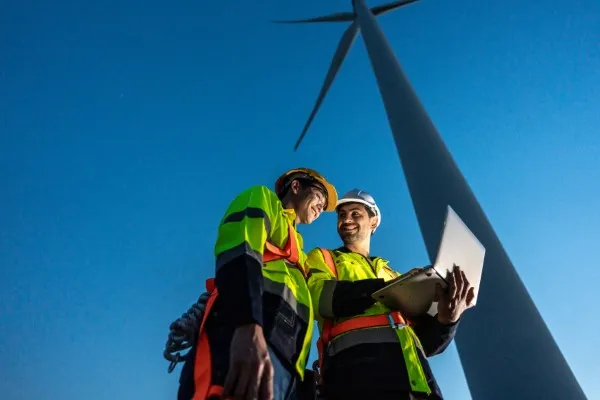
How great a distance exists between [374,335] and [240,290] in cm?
194

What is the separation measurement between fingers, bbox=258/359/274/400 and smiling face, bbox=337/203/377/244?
11.8 feet

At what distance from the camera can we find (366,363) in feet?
13.7

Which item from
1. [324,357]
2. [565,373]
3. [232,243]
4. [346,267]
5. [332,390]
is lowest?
[565,373]

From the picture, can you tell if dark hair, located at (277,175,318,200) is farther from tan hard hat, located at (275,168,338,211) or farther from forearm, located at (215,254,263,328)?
forearm, located at (215,254,263,328)

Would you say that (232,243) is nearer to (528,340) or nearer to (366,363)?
(366,363)

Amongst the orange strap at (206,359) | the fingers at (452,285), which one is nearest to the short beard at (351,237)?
the fingers at (452,285)

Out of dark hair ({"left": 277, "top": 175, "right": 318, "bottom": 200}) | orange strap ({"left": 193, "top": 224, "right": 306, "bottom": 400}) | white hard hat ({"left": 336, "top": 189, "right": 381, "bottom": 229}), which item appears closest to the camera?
orange strap ({"left": 193, "top": 224, "right": 306, "bottom": 400})

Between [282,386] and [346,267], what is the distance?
2.45 m

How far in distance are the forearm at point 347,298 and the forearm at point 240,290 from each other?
63.9 inches

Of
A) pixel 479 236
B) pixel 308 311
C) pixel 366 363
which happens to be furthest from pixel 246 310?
pixel 479 236

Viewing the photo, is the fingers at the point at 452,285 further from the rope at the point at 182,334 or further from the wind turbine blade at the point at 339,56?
the wind turbine blade at the point at 339,56

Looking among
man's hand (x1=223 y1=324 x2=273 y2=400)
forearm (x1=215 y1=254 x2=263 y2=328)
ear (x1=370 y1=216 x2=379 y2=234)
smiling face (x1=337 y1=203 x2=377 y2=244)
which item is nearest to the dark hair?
smiling face (x1=337 y1=203 x2=377 y2=244)

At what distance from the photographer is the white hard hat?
6.63m

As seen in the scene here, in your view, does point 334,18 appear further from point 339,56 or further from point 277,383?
point 277,383
